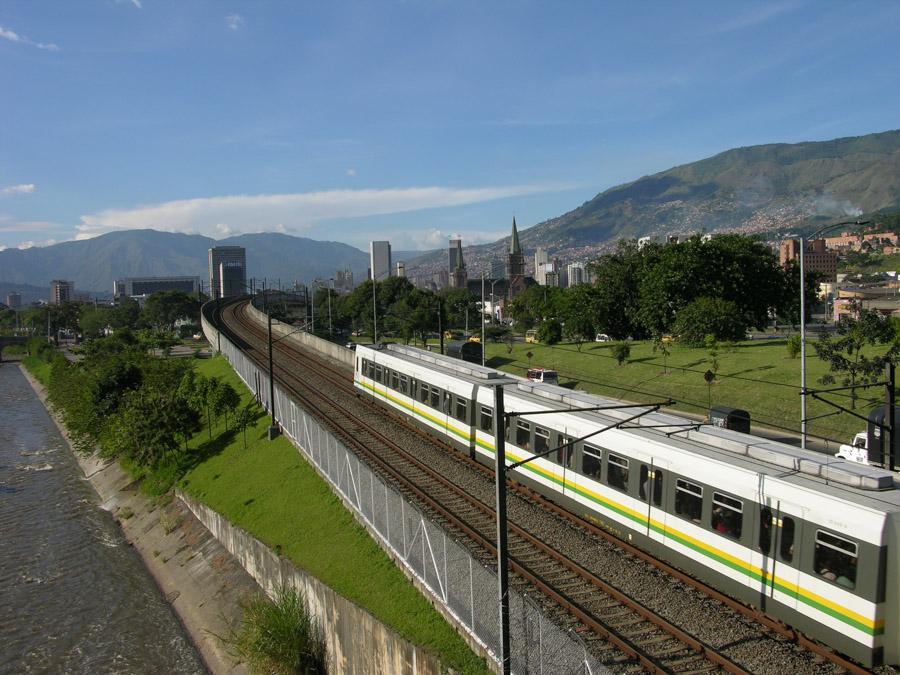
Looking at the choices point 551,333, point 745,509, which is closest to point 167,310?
point 551,333

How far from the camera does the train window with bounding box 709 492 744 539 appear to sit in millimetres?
12672

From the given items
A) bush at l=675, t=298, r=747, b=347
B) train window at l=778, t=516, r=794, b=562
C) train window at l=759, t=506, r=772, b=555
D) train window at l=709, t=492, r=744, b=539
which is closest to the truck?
train window at l=709, t=492, r=744, b=539

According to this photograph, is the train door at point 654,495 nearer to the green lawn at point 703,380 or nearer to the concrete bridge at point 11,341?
the green lawn at point 703,380

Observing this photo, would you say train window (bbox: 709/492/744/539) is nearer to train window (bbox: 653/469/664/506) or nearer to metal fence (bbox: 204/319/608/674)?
train window (bbox: 653/469/664/506)

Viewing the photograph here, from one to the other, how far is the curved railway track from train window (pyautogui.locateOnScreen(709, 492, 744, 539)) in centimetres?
127

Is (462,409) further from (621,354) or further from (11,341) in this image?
(11,341)

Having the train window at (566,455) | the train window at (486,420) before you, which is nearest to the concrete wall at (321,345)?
the train window at (486,420)

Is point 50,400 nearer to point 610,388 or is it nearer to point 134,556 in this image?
point 134,556

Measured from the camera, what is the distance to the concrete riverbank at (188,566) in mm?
21109

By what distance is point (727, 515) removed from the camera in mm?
12945

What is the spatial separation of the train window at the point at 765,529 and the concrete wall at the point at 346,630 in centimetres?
560

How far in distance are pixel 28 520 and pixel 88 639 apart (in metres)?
13.8

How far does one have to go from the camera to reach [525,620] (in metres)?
11.0

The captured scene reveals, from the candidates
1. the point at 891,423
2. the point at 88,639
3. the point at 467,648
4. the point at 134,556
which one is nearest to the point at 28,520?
the point at 134,556
